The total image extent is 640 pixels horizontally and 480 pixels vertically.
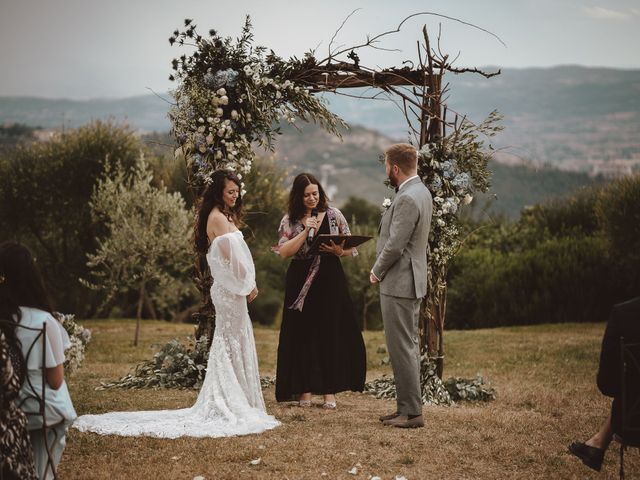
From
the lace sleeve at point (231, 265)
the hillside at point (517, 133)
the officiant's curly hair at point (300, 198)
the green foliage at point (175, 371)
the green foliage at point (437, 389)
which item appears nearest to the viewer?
the lace sleeve at point (231, 265)

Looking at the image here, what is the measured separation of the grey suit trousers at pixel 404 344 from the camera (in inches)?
268

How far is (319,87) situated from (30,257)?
18.4ft

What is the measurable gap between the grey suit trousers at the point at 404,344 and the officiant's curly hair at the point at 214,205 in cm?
167

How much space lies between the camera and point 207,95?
356 inches

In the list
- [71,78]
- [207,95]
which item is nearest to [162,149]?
[207,95]

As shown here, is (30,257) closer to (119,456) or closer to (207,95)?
(119,456)

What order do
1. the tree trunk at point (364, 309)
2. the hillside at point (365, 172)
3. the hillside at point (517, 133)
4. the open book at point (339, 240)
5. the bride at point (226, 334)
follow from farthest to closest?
the hillside at point (517, 133) < the hillside at point (365, 172) < the tree trunk at point (364, 309) < the open book at point (339, 240) < the bride at point (226, 334)

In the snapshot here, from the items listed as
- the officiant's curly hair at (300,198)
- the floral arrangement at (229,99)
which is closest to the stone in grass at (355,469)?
the officiant's curly hair at (300,198)

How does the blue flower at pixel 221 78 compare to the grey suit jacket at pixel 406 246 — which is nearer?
the grey suit jacket at pixel 406 246

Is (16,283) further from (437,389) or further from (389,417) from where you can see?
(437,389)

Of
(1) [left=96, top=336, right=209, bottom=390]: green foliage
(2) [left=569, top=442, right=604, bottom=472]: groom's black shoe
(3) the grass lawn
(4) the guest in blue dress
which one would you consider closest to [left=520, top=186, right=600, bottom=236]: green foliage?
(3) the grass lawn

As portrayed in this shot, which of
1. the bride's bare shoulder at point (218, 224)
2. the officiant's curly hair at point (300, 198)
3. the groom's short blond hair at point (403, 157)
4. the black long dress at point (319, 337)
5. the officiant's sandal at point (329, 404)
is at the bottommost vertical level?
the officiant's sandal at point (329, 404)

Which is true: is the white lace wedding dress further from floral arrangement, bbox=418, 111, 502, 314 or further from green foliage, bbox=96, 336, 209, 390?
floral arrangement, bbox=418, 111, 502, 314

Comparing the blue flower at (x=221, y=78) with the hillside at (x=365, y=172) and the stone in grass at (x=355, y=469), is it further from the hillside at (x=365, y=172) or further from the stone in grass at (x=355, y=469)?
the hillside at (x=365, y=172)
